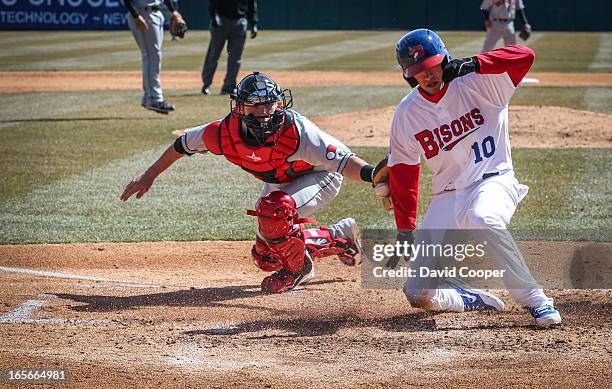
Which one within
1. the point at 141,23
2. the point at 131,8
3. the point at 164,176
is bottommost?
the point at 164,176

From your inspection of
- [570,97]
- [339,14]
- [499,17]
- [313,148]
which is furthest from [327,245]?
[339,14]

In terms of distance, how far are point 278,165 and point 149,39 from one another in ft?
24.9

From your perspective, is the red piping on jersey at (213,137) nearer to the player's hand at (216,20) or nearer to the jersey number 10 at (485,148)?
the jersey number 10 at (485,148)

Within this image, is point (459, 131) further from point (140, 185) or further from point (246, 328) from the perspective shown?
point (140, 185)

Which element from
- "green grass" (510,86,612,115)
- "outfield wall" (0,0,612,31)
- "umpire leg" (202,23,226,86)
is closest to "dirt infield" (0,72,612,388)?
"green grass" (510,86,612,115)

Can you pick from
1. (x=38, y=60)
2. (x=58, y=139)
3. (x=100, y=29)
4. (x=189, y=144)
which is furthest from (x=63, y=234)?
(x=100, y=29)

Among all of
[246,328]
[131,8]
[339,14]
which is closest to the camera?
[246,328]

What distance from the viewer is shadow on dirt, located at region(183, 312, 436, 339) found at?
516cm

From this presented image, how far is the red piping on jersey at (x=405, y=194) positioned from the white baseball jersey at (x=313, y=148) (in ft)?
2.13

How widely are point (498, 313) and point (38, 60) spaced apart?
19963mm

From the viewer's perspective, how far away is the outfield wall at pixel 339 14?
105 ft

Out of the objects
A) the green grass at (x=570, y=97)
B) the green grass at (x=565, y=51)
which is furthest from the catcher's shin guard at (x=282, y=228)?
the green grass at (x=565, y=51)

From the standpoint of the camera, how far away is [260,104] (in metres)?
5.67

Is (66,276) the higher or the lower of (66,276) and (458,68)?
the lower
